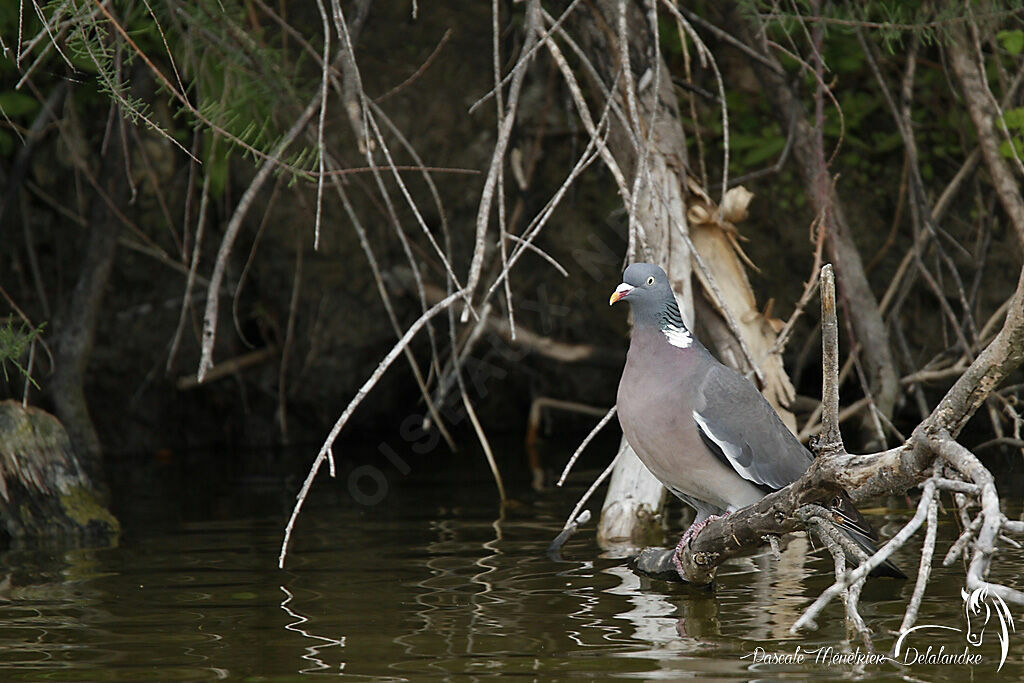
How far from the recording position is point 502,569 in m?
4.00

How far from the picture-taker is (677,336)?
11.6ft

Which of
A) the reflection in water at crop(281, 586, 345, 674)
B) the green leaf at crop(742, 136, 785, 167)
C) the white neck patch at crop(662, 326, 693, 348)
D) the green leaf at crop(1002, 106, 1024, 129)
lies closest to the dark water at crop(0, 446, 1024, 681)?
the reflection in water at crop(281, 586, 345, 674)

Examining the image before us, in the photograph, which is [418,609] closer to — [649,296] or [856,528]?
[649,296]

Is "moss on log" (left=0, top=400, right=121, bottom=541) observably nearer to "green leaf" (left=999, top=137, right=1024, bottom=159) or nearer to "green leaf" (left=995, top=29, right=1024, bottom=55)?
"green leaf" (left=999, top=137, right=1024, bottom=159)

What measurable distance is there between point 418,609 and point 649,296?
1.09m

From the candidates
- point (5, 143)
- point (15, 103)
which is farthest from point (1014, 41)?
point (5, 143)

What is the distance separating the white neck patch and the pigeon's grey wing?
111mm

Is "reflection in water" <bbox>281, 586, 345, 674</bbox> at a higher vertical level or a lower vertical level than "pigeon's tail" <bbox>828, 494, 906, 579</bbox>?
lower

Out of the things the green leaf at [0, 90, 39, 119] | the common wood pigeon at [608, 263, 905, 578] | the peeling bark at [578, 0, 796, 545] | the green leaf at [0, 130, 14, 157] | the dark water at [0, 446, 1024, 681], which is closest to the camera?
the dark water at [0, 446, 1024, 681]

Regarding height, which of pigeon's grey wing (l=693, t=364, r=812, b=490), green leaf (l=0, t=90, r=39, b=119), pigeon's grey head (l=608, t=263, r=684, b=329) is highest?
green leaf (l=0, t=90, r=39, b=119)

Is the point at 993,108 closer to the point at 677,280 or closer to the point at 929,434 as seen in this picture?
the point at 677,280

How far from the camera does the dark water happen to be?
2.82 meters

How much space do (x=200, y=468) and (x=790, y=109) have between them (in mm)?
3823

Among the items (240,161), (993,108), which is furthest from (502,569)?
(240,161)
